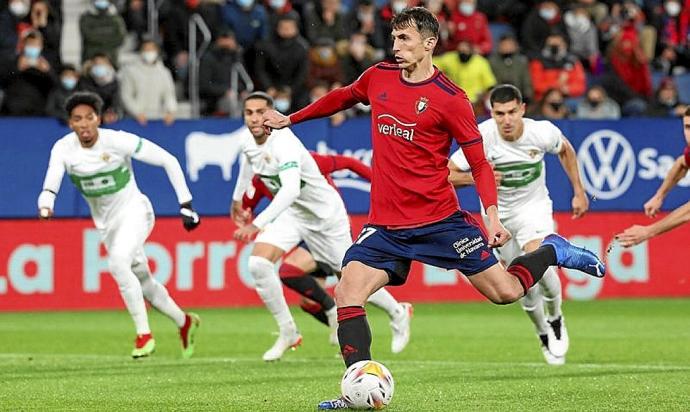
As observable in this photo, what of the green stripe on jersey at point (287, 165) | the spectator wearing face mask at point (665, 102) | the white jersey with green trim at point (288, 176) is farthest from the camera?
the spectator wearing face mask at point (665, 102)

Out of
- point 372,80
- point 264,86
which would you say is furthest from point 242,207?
point 264,86

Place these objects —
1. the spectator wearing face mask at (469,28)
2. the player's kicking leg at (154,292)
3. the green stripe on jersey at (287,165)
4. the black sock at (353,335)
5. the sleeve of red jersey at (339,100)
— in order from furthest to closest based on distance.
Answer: the spectator wearing face mask at (469,28)
the player's kicking leg at (154,292)
the green stripe on jersey at (287,165)
the sleeve of red jersey at (339,100)
the black sock at (353,335)

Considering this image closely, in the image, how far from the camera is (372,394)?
856 centimetres

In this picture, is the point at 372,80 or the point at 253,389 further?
the point at 253,389

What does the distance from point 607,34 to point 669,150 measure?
14.7ft

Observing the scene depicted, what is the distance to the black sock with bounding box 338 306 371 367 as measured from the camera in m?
8.88

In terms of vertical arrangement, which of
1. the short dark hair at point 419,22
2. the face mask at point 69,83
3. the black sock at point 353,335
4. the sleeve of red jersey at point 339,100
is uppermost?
the short dark hair at point 419,22

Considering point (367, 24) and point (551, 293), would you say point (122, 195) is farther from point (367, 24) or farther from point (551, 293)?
point (367, 24)

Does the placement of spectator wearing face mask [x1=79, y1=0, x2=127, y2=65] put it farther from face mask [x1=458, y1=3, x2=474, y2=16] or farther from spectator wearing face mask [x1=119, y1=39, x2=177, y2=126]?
face mask [x1=458, y1=3, x2=474, y2=16]

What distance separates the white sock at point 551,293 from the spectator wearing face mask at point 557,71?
10.7 meters

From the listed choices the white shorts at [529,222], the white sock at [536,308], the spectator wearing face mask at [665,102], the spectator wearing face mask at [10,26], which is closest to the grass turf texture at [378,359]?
the white sock at [536,308]

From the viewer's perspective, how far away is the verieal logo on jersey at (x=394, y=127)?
909 cm

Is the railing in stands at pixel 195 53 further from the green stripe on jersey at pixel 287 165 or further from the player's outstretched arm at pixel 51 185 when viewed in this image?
the green stripe on jersey at pixel 287 165

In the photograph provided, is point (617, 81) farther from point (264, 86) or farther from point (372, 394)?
point (372, 394)
